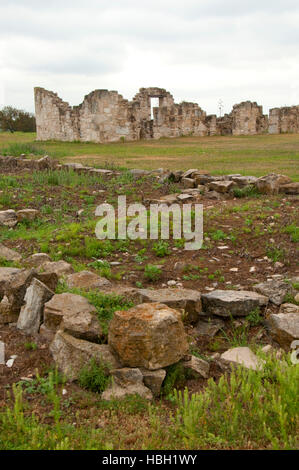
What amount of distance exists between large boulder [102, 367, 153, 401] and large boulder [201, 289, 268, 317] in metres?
1.67

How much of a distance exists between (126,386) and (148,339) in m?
0.40

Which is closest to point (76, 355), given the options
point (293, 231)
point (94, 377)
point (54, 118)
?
point (94, 377)

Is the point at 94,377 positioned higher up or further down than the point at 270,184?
further down

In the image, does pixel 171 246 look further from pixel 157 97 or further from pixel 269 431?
pixel 157 97

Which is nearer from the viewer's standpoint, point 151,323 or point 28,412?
point 28,412

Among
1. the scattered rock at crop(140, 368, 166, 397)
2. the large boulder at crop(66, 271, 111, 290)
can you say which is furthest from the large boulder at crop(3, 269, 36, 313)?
the scattered rock at crop(140, 368, 166, 397)

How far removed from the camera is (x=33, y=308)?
175 inches

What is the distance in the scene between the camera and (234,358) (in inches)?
161

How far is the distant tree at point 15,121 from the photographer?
43.0 m

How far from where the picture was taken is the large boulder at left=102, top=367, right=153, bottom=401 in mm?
3434

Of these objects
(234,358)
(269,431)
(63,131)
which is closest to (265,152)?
(63,131)

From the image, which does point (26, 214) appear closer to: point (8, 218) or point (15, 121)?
point (8, 218)
